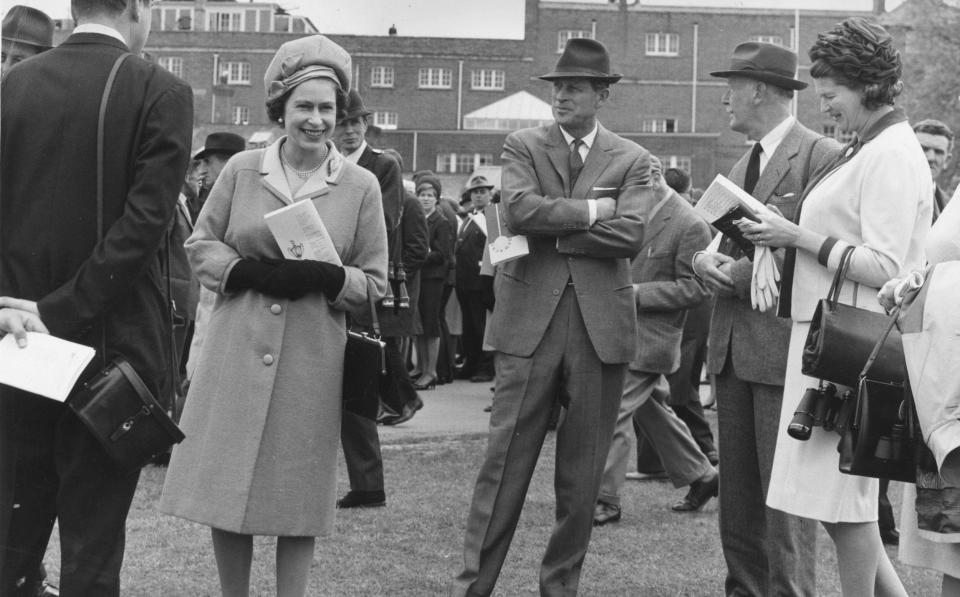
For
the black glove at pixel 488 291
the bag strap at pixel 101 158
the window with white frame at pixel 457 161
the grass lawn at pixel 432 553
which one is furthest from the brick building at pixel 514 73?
the bag strap at pixel 101 158

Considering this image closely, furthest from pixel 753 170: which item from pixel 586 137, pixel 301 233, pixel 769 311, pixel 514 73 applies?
pixel 514 73

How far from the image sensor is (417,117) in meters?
71.5

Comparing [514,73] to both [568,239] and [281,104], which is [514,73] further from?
[281,104]

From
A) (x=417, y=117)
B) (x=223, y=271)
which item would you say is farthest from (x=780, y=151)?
(x=417, y=117)

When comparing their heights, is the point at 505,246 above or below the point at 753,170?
below

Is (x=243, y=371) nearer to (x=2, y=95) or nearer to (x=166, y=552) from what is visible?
(x=2, y=95)

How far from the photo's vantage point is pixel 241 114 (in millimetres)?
71500

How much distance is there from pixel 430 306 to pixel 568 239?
943 cm

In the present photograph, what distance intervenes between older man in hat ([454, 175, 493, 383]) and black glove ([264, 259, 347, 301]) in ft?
37.0

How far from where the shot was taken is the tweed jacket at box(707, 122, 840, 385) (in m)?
5.58

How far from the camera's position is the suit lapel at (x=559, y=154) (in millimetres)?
6168

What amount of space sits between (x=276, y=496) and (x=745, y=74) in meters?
2.81

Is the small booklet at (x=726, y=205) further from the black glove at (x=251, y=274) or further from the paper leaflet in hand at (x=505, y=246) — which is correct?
the black glove at (x=251, y=274)

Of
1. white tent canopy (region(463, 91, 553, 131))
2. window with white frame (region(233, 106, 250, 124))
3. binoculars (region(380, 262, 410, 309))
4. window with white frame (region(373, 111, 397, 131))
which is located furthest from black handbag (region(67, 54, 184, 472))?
window with white frame (region(233, 106, 250, 124))
